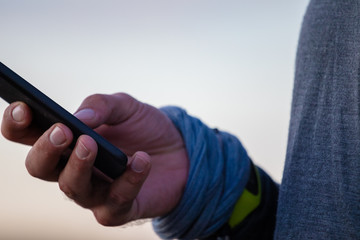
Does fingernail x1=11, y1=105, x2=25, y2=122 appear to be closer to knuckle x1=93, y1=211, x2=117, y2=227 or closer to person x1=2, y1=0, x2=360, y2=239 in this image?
person x1=2, y1=0, x2=360, y2=239

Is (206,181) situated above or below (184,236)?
above

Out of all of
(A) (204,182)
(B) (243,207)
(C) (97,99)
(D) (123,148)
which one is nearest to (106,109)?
(C) (97,99)

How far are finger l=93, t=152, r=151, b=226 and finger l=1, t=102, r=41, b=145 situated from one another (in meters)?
0.14

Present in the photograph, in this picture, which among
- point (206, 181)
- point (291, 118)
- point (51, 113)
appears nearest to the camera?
point (51, 113)

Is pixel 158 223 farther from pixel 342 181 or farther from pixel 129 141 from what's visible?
pixel 342 181

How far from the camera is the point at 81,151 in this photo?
670mm

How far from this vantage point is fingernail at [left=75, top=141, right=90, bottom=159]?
2.18ft

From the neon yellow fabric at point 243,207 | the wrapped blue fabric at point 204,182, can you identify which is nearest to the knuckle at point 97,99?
the wrapped blue fabric at point 204,182

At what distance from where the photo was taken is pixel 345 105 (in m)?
0.75

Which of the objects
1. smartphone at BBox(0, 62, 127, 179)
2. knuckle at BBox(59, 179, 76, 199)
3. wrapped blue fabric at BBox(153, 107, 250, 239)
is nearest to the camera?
smartphone at BBox(0, 62, 127, 179)

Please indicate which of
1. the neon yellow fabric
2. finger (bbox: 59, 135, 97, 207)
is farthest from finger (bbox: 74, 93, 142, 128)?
the neon yellow fabric

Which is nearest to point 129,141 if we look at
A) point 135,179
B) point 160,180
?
point 160,180

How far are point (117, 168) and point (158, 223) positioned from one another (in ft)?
1.10

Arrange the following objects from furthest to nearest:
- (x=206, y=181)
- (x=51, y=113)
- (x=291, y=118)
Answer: (x=206, y=181) < (x=291, y=118) < (x=51, y=113)
